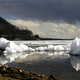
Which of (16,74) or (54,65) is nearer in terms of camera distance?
(16,74)

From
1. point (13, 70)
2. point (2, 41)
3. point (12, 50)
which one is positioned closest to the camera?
point (13, 70)

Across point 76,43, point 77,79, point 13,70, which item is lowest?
point 77,79

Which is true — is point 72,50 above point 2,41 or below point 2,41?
below

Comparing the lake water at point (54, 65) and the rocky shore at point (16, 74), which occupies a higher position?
the rocky shore at point (16, 74)

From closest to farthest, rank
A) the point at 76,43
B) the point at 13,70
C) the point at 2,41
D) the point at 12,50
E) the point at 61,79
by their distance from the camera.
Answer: the point at 61,79 → the point at 13,70 → the point at 76,43 → the point at 12,50 → the point at 2,41

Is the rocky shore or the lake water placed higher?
the rocky shore

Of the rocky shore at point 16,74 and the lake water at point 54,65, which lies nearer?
the rocky shore at point 16,74

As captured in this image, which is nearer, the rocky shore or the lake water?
the rocky shore

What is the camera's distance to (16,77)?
5.01 meters

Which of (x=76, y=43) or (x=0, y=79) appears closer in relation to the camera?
(x=0, y=79)

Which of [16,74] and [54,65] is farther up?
[16,74]

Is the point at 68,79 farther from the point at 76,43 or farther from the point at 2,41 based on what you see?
the point at 2,41

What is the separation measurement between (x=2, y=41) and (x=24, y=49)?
12.0ft

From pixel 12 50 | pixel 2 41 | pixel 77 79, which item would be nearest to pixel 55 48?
pixel 12 50
